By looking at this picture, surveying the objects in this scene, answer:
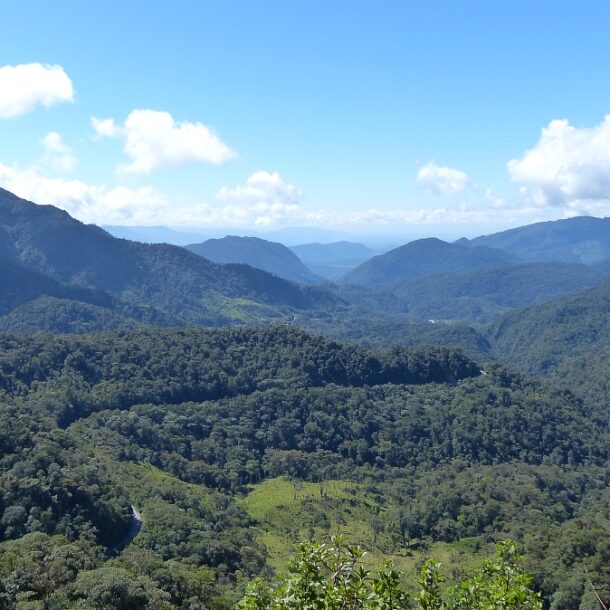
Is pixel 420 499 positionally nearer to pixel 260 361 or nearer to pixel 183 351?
pixel 260 361

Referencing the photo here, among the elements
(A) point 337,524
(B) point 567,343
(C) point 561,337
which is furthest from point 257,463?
(C) point 561,337

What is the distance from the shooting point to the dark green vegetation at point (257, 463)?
40.0m

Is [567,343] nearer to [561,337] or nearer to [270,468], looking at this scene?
[561,337]

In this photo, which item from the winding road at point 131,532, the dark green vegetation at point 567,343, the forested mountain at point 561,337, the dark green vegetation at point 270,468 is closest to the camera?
the dark green vegetation at point 270,468

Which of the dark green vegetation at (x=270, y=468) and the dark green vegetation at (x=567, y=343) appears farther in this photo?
the dark green vegetation at (x=567, y=343)

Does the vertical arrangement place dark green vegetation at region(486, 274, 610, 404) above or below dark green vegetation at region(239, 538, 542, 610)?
below

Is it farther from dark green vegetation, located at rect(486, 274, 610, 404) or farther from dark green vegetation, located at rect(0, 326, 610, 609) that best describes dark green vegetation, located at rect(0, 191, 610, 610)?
dark green vegetation, located at rect(486, 274, 610, 404)

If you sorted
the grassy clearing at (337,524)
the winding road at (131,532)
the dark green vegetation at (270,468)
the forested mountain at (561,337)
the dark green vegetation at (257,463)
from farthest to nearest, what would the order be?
the forested mountain at (561,337) < the grassy clearing at (337,524) < the winding road at (131,532) < the dark green vegetation at (257,463) < the dark green vegetation at (270,468)

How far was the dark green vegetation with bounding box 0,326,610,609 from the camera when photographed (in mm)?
40031

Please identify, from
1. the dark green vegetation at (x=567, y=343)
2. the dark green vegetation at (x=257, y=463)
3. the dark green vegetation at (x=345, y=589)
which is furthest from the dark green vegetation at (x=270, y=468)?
the dark green vegetation at (x=567, y=343)

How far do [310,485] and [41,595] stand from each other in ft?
152

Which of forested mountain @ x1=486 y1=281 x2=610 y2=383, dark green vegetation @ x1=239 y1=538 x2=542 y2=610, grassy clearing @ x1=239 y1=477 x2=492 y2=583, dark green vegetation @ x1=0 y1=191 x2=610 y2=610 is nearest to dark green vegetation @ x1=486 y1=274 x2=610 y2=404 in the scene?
forested mountain @ x1=486 y1=281 x2=610 y2=383

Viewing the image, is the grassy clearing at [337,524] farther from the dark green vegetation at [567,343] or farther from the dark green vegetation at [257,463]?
the dark green vegetation at [567,343]

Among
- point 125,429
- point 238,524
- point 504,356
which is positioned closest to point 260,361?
point 125,429
